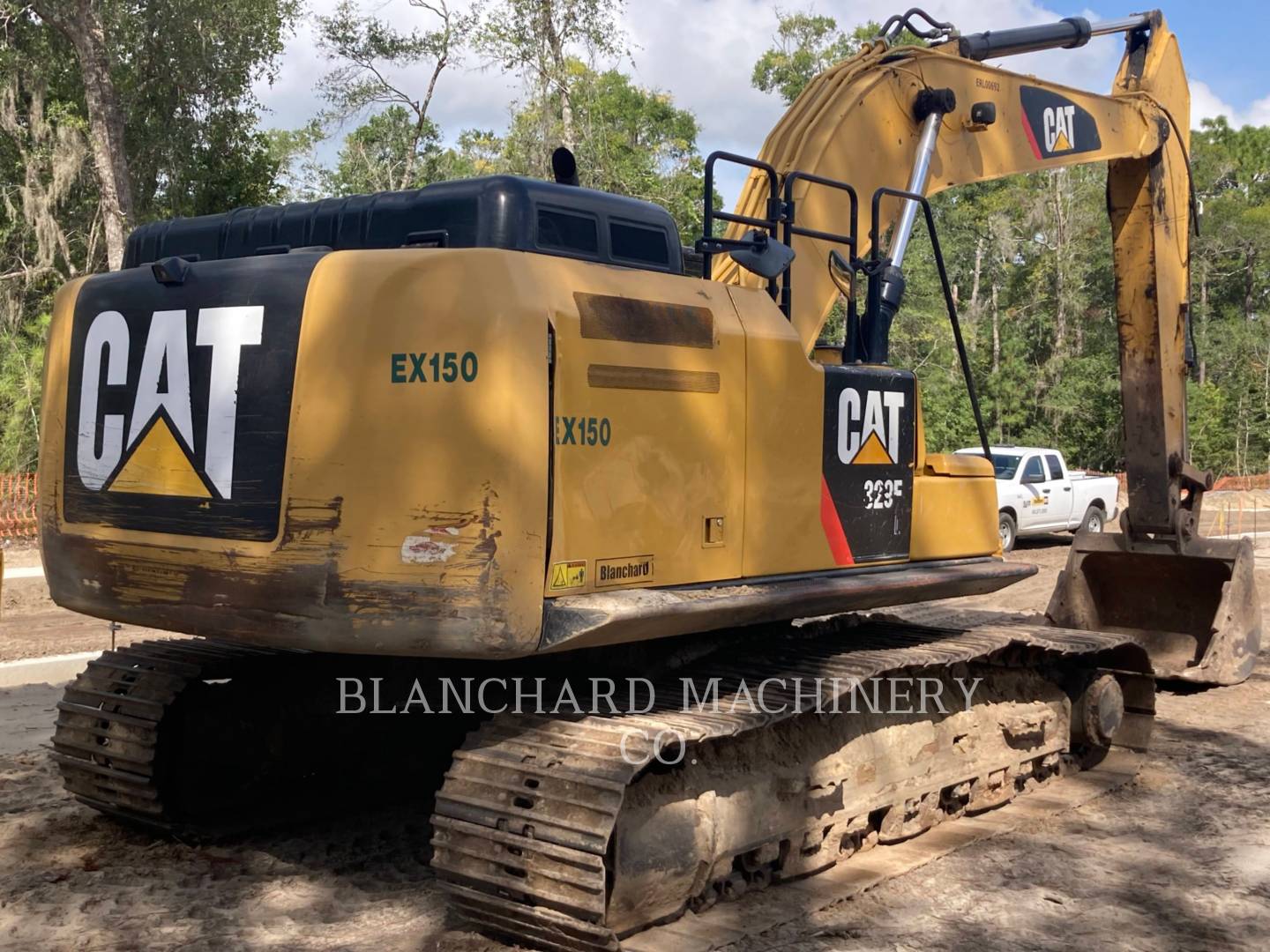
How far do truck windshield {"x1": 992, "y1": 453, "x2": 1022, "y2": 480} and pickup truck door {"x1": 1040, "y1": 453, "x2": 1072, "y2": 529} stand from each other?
1.79 feet

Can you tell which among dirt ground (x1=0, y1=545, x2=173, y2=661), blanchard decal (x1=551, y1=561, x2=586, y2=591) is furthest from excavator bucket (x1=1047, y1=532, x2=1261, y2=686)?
dirt ground (x1=0, y1=545, x2=173, y2=661)

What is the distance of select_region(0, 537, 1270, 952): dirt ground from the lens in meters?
4.98

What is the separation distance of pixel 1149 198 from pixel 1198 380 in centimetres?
4100

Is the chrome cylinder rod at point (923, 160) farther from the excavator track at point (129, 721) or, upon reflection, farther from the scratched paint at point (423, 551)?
the excavator track at point (129, 721)

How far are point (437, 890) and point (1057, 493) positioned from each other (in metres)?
16.5

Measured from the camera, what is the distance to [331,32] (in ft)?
97.1

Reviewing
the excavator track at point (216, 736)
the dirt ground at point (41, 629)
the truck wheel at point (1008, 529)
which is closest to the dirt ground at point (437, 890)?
→ the excavator track at point (216, 736)

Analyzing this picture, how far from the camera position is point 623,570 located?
192 inches

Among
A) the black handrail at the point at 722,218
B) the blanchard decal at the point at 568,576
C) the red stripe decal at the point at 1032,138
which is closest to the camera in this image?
the blanchard decal at the point at 568,576

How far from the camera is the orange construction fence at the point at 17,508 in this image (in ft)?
60.8

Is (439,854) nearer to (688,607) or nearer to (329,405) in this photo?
(688,607)

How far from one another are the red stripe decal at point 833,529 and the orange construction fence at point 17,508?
1541 centimetres

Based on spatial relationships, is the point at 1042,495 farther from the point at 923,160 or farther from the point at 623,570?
the point at 623,570

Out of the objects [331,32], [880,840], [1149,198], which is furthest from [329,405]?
A: [331,32]
